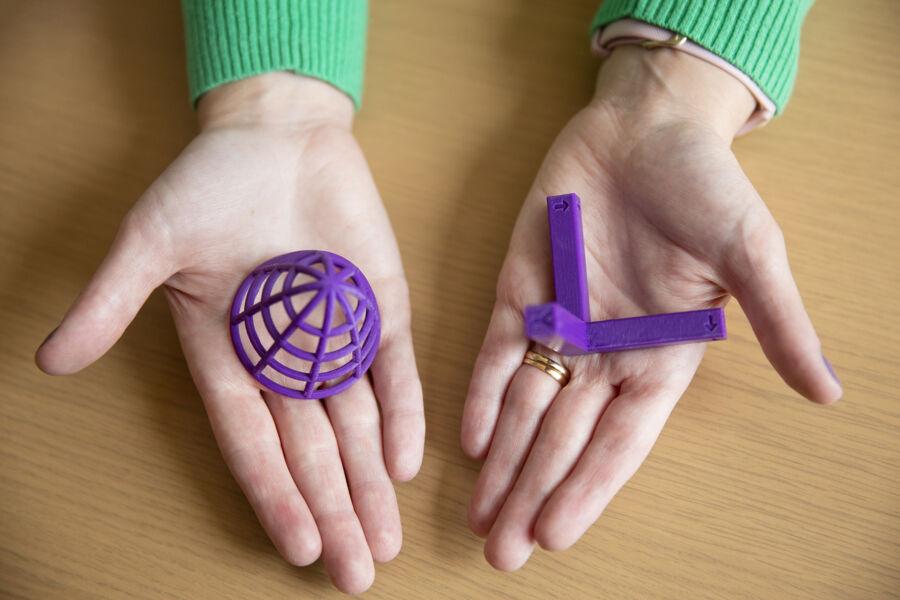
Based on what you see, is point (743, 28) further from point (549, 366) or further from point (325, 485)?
point (325, 485)

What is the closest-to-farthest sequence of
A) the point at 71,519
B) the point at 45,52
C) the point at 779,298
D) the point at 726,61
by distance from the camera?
the point at 779,298, the point at 71,519, the point at 726,61, the point at 45,52

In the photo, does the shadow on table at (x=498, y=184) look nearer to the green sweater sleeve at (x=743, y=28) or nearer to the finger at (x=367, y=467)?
the finger at (x=367, y=467)

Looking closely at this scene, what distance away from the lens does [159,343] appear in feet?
3.33

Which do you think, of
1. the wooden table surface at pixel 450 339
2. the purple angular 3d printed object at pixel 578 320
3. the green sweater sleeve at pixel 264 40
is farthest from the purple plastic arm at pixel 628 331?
the green sweater sleeve at pixel 264 40

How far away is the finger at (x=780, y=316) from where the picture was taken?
79 cm

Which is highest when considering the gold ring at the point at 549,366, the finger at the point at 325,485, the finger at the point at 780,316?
the finger at the point at 780,316

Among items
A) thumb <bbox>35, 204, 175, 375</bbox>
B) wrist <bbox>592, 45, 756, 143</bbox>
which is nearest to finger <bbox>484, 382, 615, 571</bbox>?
wrist <bbox>592, 45, 756, 143</bbox>

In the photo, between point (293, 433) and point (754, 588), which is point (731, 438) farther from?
point (293, 433)

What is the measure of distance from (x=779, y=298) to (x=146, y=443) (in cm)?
75

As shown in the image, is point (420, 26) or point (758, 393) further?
point (420, 26)

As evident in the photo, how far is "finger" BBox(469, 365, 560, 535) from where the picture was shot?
2.89ft

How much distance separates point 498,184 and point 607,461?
1.44ft

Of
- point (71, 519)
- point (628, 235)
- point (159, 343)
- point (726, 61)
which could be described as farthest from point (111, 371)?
point (726, 61)

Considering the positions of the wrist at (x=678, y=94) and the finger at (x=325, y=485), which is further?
the wrist at (x=678, y=94)
